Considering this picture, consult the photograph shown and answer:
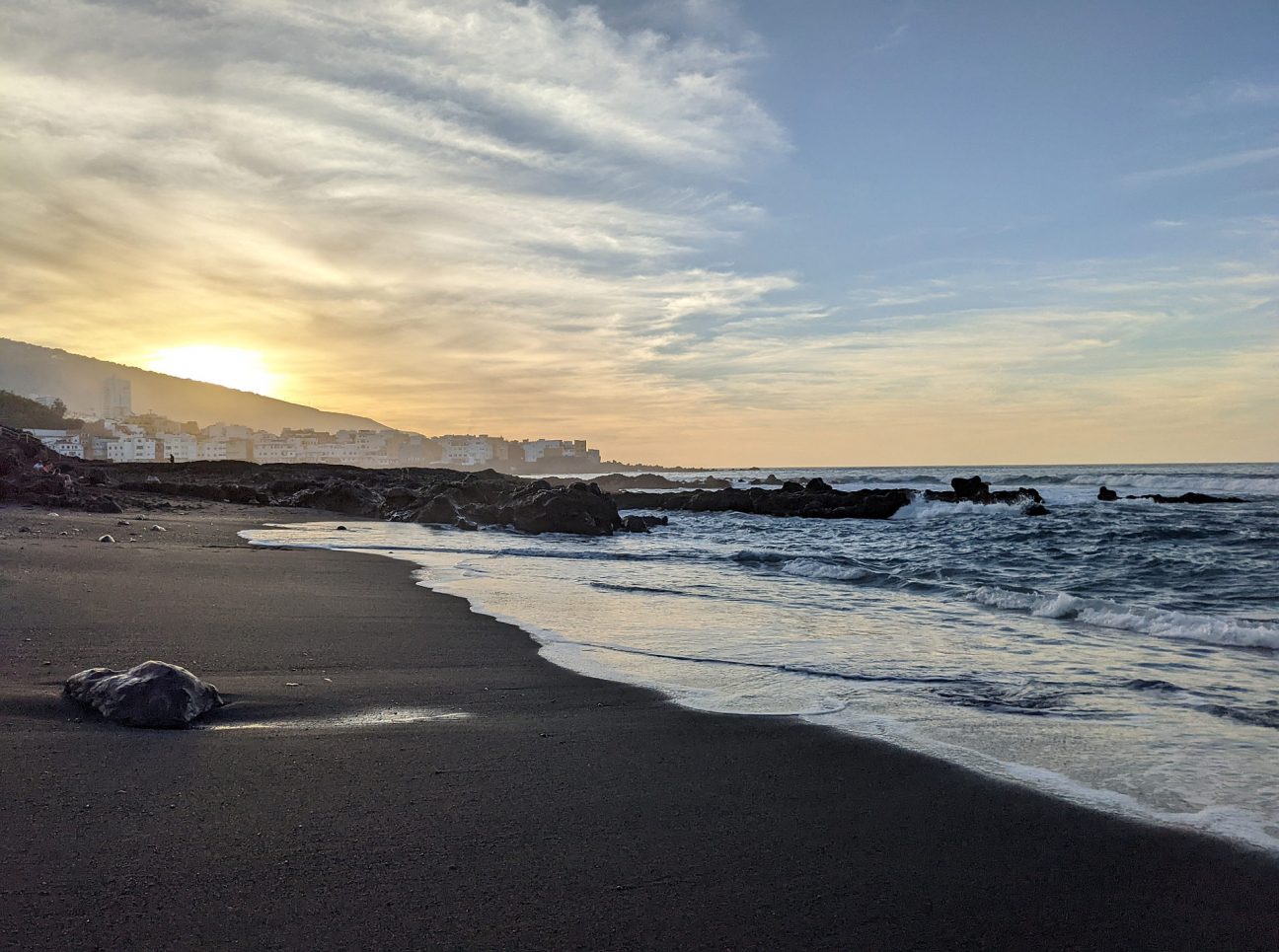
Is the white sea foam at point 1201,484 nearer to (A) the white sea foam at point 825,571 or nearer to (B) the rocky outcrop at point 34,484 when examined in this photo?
(A) the white sea foam at point 825,571

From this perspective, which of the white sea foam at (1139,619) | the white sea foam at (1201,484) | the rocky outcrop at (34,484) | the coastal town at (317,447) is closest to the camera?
the white sea foam at (1139,619)

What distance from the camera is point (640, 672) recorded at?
5539 mm

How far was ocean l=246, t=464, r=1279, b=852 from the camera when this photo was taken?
3.87 metres

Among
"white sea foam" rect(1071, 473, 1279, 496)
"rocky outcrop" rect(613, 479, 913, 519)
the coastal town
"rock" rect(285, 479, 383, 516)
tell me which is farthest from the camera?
the coastal town

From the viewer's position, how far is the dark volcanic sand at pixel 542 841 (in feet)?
7.06

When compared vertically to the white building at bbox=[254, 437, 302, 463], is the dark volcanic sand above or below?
below

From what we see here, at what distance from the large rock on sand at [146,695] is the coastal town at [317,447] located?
387 ft

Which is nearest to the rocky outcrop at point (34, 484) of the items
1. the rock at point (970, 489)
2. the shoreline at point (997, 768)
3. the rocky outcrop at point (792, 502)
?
the shoreline at point (997, 768)

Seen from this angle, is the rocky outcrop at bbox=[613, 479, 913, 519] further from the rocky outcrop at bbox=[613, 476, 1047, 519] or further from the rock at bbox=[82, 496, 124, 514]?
the rock at bbox=[82, 496, 124, 514]

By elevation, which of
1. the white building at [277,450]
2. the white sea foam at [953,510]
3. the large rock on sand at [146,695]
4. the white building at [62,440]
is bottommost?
the large rock on sand at [146,695]

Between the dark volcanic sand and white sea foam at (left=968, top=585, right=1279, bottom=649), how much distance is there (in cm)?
536

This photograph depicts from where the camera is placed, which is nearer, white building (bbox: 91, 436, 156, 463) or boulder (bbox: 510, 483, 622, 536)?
boulder (bbox: 510, 483, 622, 536)

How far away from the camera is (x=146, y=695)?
144 inches

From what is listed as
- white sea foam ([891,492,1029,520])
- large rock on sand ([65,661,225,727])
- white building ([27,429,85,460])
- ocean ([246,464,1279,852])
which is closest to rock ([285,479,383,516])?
ocean ([246,464,1279,852])
